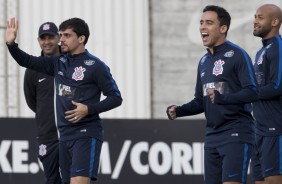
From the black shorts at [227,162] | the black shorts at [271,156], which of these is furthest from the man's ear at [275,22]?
the black shorts at [227,162]

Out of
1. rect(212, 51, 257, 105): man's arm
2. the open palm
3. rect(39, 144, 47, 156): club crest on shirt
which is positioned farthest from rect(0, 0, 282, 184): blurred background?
rect(212, 51, 257, 105): man's arm

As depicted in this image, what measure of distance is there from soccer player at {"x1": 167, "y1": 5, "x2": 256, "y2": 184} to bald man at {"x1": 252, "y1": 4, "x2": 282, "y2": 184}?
0.66 m

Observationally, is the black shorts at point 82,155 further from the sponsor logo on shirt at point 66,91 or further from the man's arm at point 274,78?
the man's arm at point 274,78

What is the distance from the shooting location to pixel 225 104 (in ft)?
31.2

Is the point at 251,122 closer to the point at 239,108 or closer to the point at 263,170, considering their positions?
the point at 239,108

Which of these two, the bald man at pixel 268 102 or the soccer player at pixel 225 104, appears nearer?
the soccer player at pixel 225 104

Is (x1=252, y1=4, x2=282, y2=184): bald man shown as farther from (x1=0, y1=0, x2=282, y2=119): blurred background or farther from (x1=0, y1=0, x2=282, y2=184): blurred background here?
(x1=0, y1=0, x2=282, y2=119): blurred background

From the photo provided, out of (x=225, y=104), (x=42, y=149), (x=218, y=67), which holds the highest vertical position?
(x=218, y=67)

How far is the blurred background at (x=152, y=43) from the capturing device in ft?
56.6

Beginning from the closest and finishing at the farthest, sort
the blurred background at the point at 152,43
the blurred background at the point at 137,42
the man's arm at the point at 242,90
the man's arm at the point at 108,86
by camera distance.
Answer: the man's arm at the point at 242,90 → the man's arm at the point at 108,86 → the blurred background at the point at 137,42 → the blurred background at the point at 152,43

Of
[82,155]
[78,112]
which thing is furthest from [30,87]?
[78,112]

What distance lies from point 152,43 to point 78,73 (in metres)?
7.23

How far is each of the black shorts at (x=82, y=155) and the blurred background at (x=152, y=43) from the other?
6.80 m

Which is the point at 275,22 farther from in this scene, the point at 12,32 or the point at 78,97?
the point at 12,32
